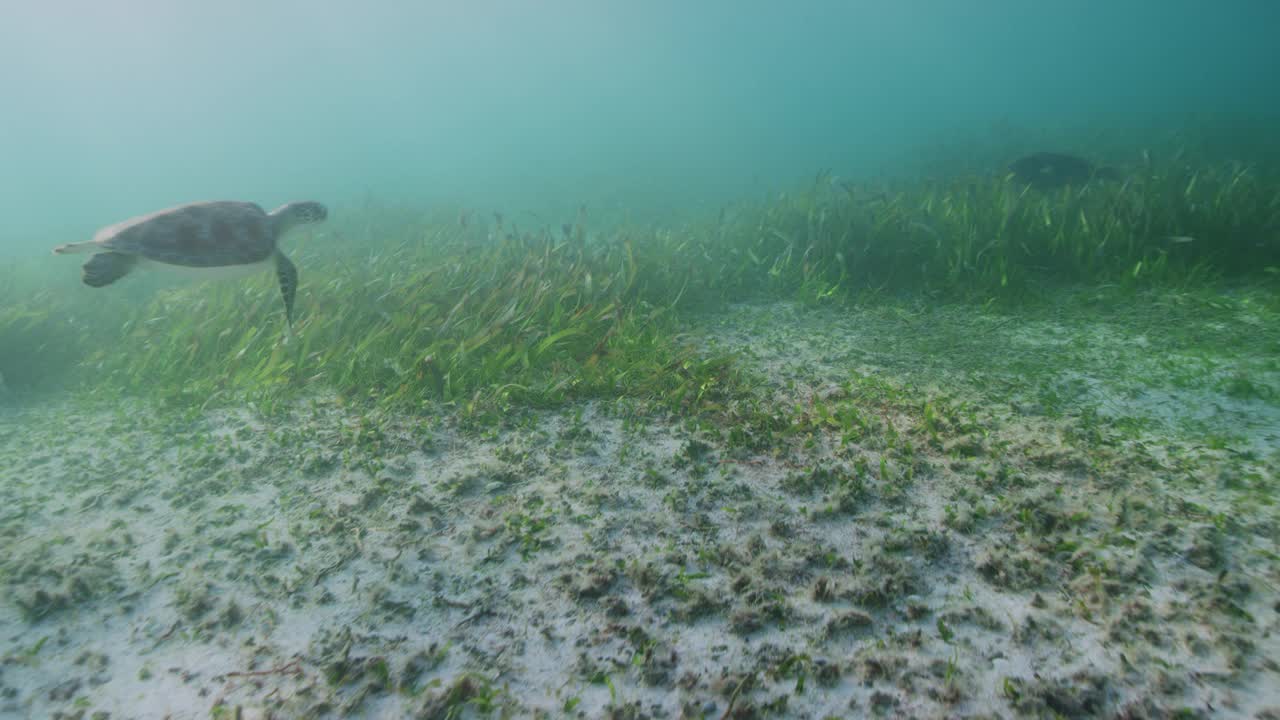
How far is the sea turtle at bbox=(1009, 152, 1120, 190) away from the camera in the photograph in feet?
25.1

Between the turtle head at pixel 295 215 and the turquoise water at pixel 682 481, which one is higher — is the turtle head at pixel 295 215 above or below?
above

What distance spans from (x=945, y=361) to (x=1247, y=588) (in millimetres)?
2109

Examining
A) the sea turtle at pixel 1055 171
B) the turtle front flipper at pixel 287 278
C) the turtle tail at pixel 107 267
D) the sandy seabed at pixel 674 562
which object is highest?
the turtle tail at pixel 107 267

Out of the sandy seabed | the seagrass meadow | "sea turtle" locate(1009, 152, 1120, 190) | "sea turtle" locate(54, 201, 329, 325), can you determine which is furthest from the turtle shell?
"sea turtle" locate(1009, 152, 1120, 190)

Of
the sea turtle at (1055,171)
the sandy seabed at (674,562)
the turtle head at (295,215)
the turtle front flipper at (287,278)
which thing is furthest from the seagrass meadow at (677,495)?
the sea turtle at (1055,171)

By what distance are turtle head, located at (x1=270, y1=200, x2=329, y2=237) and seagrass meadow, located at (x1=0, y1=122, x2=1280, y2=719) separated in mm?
766

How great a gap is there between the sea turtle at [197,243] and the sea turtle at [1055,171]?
8876 millimetres

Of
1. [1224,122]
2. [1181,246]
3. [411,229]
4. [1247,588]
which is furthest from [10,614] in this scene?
[1224,122]

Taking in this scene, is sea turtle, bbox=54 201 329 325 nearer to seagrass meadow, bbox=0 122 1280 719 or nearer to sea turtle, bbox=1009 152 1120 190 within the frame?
seagrass meadow, bbox=0 122 1280 719

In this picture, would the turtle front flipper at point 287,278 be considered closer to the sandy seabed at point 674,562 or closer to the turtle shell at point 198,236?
the turtle shell at point 198,236

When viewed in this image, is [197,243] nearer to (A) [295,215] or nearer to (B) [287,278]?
(B) [287,278]

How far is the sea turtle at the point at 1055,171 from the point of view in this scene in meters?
7.66

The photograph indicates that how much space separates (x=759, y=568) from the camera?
203cm

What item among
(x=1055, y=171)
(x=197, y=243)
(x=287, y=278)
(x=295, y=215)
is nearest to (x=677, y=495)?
(x=287, y=278)
